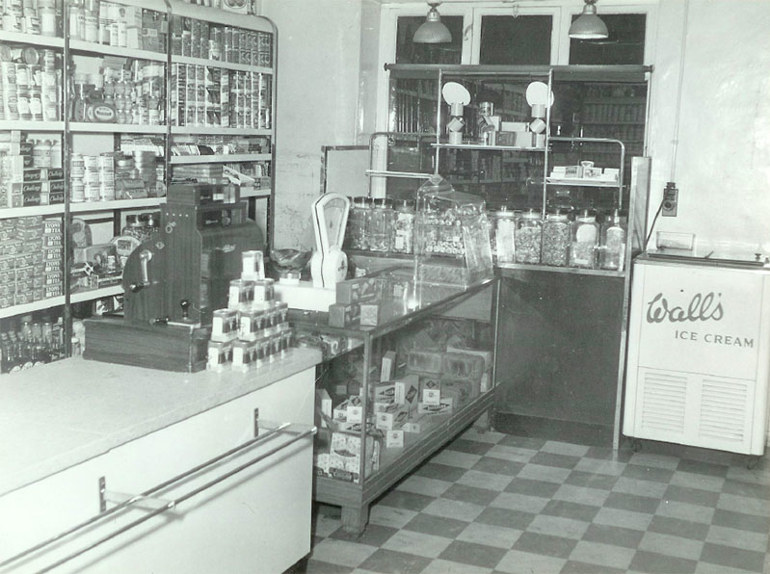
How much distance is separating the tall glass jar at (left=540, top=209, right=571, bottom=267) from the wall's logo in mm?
555

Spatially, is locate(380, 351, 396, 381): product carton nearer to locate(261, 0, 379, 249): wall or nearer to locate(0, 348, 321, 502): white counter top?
locate(0, 348, 321, 502): white counter top

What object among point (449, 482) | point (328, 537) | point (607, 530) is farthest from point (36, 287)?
point (607, 530)

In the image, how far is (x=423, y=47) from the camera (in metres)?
6.81

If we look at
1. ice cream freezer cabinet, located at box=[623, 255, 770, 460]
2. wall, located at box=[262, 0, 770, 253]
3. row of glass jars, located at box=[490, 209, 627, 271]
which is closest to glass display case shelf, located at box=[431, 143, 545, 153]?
row of glass jars, located at box=[490, 209, 627, 271]

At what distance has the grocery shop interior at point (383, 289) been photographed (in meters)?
3.01

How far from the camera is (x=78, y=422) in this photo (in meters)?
2.54

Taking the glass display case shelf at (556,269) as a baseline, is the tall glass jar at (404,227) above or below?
above

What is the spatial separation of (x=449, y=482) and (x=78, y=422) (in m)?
2.57

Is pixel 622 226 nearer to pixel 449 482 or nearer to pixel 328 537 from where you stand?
pixel 449 482

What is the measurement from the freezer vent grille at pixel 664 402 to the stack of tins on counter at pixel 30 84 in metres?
3.44

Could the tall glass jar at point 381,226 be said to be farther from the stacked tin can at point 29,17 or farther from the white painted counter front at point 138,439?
the white painted counter front at point 138,439

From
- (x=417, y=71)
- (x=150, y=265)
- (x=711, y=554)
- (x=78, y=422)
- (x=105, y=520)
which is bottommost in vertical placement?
(x=711, y=554)

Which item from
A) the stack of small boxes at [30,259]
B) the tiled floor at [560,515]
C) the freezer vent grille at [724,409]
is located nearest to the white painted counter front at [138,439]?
the tiled floor at [560,515]

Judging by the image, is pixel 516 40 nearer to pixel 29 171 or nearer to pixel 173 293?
pixel 29 171
